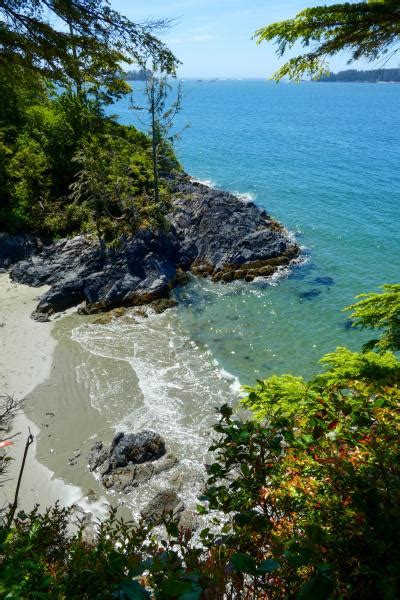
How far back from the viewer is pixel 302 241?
2889 centimetres

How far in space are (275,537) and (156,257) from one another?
65.5 ft

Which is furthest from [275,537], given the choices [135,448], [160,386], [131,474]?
[160,386]

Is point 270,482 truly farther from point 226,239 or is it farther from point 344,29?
point 226,239

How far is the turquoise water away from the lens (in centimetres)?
1812

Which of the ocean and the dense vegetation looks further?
the ocean

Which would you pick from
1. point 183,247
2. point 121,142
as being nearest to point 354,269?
point 183,247

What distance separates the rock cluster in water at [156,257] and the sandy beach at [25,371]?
97cm

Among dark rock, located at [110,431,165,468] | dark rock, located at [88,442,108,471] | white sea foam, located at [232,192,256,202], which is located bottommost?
dark rock, located at [88,442,108,471]

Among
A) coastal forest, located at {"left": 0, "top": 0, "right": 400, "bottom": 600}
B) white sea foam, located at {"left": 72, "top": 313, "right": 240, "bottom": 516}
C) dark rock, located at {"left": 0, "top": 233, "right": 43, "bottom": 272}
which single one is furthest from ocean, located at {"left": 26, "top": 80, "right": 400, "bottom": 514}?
dark rock, located at {"left": 0, "top": 233, "right": 43, "bottom": 272}

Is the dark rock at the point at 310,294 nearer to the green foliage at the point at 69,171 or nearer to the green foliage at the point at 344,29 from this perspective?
the green foliage at the point at 69,171

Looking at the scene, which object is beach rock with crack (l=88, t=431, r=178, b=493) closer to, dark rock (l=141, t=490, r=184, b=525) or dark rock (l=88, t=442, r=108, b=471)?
dark rock (l=88, t=442, r=108, b=471)

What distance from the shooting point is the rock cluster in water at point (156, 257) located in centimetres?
2025

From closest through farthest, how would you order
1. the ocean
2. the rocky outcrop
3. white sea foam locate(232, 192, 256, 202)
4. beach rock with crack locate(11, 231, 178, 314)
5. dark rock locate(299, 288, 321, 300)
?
the ocean, beach rock with crack locate(11, 231, 178, 314), dark rock locate(299, 288, 321, 300), the rocky outcrop, white sea foam locate(232, 192, 256, 202)

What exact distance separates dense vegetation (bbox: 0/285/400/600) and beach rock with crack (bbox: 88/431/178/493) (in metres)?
7.20
